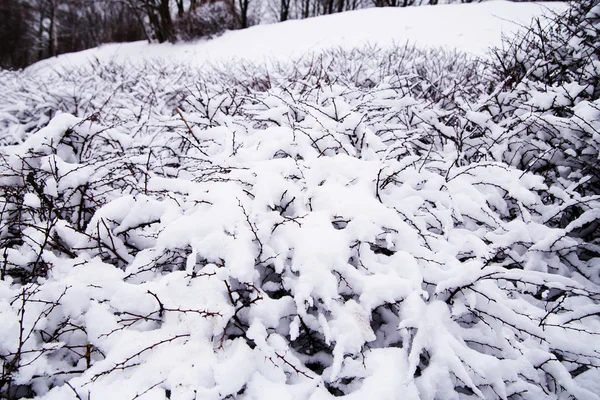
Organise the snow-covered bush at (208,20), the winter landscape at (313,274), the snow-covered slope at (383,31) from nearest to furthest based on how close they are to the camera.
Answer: the winter landscape at (313,274) → the snow-covered slope at (383,31) → the snow-covered bush at (208,20)

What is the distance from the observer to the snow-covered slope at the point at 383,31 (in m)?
7.12

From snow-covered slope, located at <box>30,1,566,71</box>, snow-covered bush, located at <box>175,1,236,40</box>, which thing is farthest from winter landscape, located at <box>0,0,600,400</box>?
snow-covered bush, located at <box>175,1,236,40</box>

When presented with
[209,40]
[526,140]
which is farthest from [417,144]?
[209,40]

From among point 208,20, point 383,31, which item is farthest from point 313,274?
point 208,20

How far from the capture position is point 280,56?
7922mm

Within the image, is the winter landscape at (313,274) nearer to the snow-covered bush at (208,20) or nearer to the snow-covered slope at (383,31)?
the snow-covered slope at (383,31)

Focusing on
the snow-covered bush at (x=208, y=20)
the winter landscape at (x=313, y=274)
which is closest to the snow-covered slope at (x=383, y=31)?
the snow-covered bush at (x=208, y=20)

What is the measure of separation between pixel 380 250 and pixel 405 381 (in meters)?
0.57

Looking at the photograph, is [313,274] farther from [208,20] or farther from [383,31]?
[208,20]

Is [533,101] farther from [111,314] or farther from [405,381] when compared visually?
[111,314]

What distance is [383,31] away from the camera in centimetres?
852

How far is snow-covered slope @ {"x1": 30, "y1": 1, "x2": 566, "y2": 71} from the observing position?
23.4ft

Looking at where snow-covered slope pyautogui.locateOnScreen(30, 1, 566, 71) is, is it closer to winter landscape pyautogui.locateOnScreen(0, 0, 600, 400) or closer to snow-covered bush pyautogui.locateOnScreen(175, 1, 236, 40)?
snow-covered bush pyautogui.locateOnScreen(175, 1, 236, 40)

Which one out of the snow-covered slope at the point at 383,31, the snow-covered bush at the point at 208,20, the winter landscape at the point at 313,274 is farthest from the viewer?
the snow-covered bush at the point at 208,20
